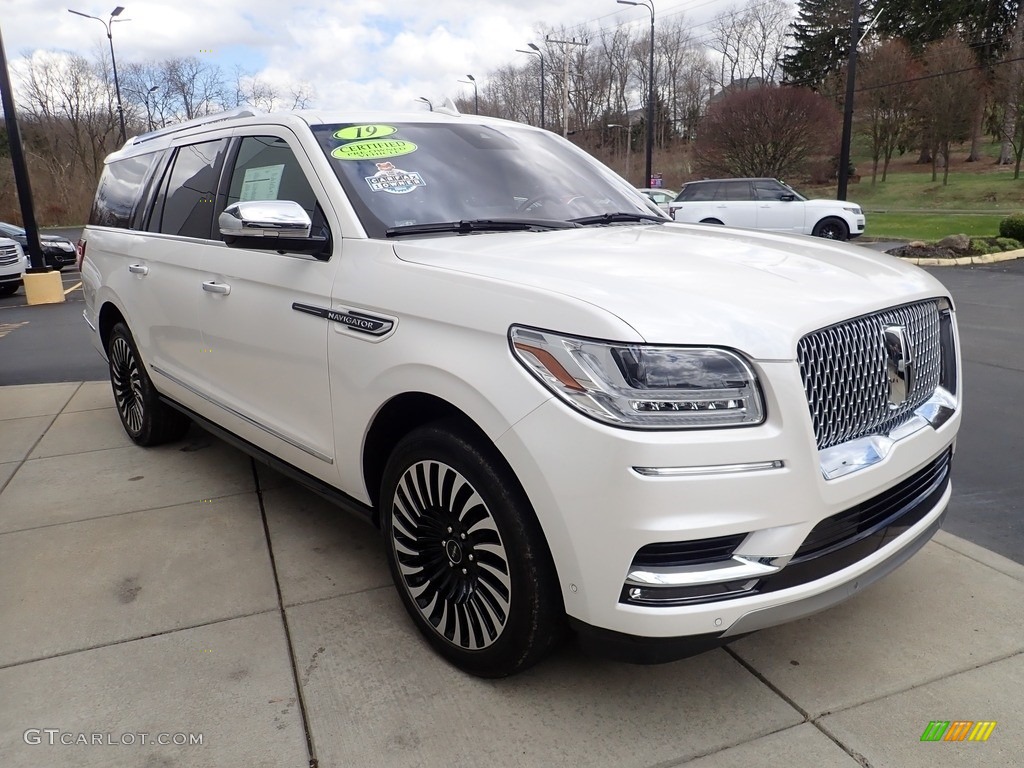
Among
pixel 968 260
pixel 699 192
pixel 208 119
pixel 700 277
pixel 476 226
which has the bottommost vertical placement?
pixel 968 260

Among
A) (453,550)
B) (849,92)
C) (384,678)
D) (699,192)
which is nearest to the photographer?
(453,550)

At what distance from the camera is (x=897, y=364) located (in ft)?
8.27

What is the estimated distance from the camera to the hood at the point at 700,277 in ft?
7.11

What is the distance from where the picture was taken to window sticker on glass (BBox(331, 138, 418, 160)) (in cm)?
329

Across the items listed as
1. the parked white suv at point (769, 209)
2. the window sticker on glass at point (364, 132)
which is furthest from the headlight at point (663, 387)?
the parked white suv at point (769, 209)

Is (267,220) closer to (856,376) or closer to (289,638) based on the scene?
(289,638)

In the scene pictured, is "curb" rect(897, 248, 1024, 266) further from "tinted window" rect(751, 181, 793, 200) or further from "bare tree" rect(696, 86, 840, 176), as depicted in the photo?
"bare tree" rect(696, 86, 840, 176)

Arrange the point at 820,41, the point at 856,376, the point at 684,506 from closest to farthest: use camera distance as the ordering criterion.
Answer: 1. the point at 684,506
2. the point at 856,376
3. the point at 820,41

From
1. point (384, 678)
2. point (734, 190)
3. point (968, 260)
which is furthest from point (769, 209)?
point (384, 678)

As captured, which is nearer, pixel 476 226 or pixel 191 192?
pixel 476 226

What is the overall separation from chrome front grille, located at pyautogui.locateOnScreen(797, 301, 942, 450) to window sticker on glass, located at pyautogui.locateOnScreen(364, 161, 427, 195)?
171cm

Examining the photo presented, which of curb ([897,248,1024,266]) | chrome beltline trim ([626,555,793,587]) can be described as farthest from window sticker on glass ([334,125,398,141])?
curb ([897,248,1024,266])

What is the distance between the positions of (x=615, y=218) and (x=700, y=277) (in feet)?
4.19

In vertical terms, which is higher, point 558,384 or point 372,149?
point 372,149
